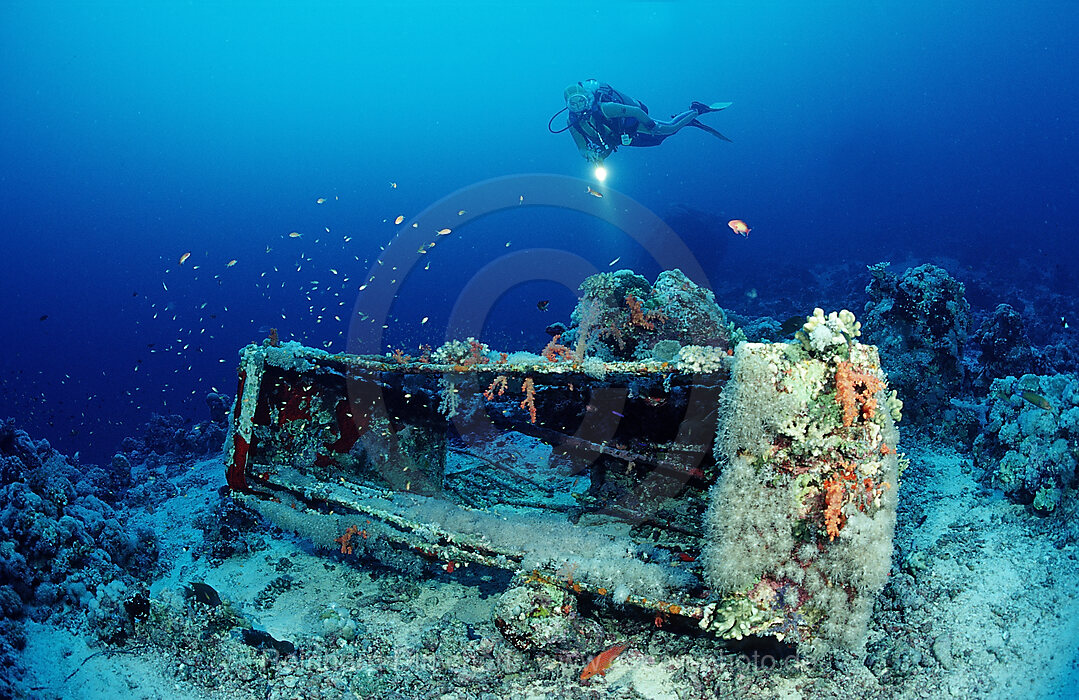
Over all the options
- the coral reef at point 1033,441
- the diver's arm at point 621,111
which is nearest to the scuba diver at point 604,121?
the diver's arm at point 621,111

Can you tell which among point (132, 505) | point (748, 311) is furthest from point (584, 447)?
point (748, 311)

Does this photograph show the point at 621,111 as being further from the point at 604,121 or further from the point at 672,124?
the point at 672,124

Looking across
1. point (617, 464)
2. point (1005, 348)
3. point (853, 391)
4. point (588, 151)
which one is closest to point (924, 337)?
point (1005, 348)

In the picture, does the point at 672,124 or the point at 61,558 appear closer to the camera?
the point at 61,558

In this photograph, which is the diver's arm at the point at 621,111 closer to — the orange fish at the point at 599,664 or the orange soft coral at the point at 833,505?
the orange soft coral at the point at 833,505

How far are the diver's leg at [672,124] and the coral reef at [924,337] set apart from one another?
8378mm

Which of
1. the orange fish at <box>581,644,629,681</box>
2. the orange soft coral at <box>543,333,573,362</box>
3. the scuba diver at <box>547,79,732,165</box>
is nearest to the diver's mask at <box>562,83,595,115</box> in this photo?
the scuba diver at <box>547,79,732,165</box>

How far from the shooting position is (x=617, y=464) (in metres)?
5.46

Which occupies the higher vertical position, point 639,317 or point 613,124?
point 613,124

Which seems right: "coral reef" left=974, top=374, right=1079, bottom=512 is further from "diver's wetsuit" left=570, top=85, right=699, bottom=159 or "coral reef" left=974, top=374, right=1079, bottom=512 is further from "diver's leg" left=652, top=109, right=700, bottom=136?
"diver's leg" left=652, top=109, right=700, bottom=136

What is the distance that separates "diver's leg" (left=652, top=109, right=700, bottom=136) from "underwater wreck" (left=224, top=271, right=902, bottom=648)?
9.67m

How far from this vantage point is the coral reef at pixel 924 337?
7309mm

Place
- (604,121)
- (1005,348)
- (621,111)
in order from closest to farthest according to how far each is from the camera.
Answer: (1005,348), (621,111), (604,121)

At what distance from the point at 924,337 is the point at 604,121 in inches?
360
